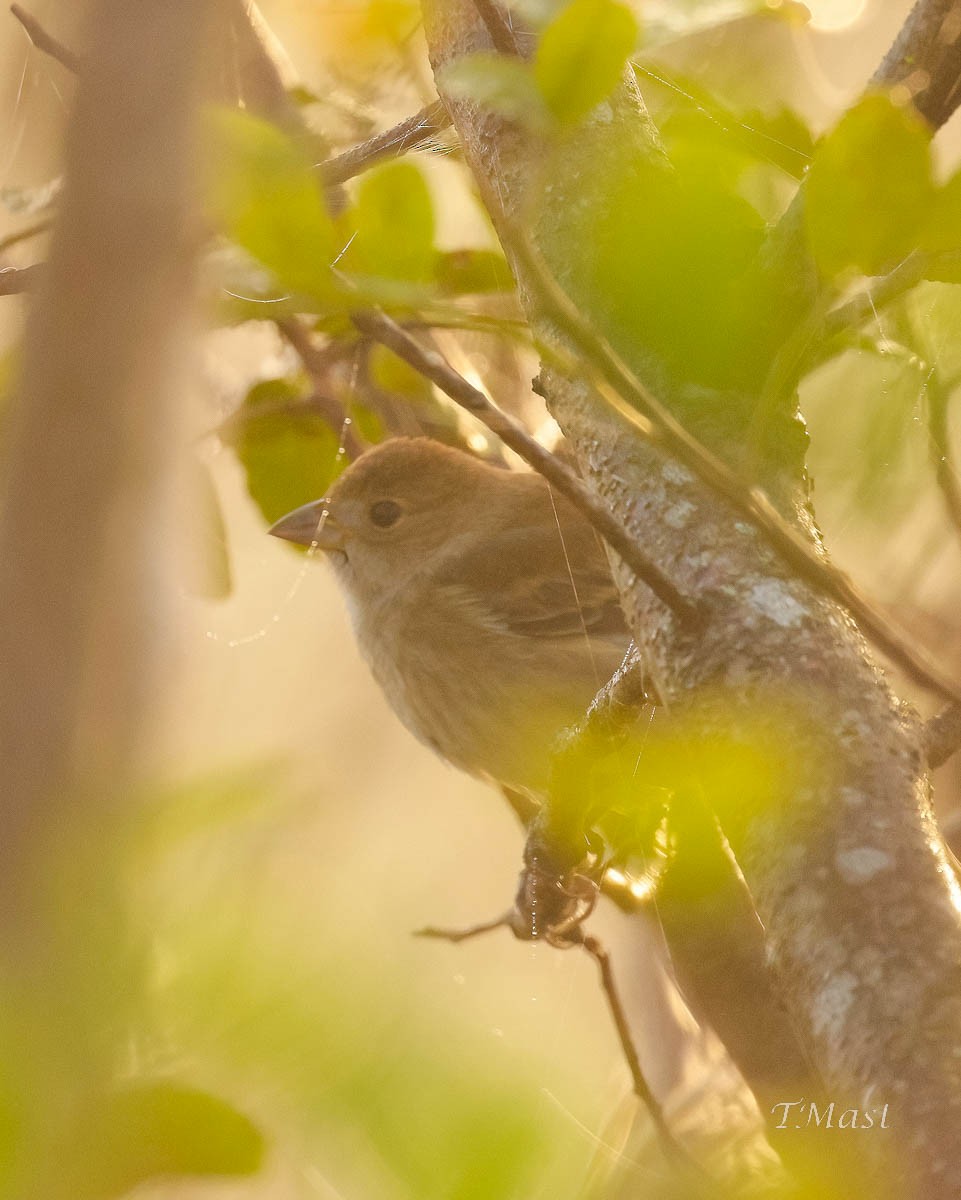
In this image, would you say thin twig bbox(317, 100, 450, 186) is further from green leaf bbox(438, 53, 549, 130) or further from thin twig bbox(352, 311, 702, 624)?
green leaf bbox(438, 53, 549, 130)

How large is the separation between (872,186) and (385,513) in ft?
6.77

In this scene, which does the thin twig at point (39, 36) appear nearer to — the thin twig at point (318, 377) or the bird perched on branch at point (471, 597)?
the thin twig at point (318, 377)

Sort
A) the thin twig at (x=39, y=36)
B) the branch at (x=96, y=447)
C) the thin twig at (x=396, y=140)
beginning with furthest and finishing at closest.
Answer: the thin twig at (x=396, y=140) → the thin twig at (x=39, y=36) → the branch at (x=96, y=447)

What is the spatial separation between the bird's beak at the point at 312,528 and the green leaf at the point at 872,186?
1462mm

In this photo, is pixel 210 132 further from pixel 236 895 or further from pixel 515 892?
pixel 515 892

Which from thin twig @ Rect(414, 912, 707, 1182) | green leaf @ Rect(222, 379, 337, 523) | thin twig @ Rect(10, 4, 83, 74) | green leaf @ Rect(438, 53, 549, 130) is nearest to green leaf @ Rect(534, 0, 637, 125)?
green leaf @ Rect(438, 53, 549, 130)

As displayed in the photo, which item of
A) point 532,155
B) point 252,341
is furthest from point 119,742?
point 252,341

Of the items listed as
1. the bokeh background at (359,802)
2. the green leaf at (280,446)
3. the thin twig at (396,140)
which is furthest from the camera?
the green leaf at (280,446)

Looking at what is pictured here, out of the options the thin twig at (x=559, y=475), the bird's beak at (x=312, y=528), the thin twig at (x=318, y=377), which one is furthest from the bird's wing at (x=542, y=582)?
the thin twig at (x=559, y=475)

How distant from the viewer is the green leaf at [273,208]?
2.75 ft

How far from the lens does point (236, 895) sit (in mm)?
678

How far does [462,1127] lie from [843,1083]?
1.07ft

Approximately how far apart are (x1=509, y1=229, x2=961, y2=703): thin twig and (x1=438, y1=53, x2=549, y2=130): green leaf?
8cm

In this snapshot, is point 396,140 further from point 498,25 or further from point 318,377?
point 318,377
